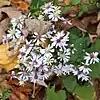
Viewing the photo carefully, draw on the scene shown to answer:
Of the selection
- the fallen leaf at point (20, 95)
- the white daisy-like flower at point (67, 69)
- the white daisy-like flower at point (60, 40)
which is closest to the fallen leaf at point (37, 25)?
the white daisy-like flower at point (60, 40)

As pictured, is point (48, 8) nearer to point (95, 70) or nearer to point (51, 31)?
point (51, 31)

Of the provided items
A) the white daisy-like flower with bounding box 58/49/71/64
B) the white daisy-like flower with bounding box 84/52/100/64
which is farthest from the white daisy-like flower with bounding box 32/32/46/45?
the white daisy-like flower with bounding box 84/52/100/64

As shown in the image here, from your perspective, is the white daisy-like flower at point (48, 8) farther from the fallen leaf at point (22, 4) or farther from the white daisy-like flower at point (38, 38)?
the fallen leaf at point (22, 4)

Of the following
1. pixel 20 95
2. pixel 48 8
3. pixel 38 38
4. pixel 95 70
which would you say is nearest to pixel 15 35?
pixel 38 38

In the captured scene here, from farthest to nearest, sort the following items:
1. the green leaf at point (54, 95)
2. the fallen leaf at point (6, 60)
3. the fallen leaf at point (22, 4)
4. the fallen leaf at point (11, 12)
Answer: the fallen leaf at point (22, 4) → the fallen leaf at point (11, 12) → the fallen leaf at point (6, 60) → the green leaf at point (54, 95)

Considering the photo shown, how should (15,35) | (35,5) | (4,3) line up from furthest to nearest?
(4,3)
(35,5)
(15,35)

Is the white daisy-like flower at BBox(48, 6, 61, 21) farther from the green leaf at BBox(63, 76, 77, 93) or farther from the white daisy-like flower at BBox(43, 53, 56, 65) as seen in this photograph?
the green leaf at BBox(63, 76, 77, 93)

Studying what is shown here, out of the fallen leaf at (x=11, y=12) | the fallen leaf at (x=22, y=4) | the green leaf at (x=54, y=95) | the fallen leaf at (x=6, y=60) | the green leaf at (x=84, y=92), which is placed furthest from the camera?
the fallen leaf at (x=22, y=4)

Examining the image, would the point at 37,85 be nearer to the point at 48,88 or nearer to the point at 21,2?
the point at 48,88
